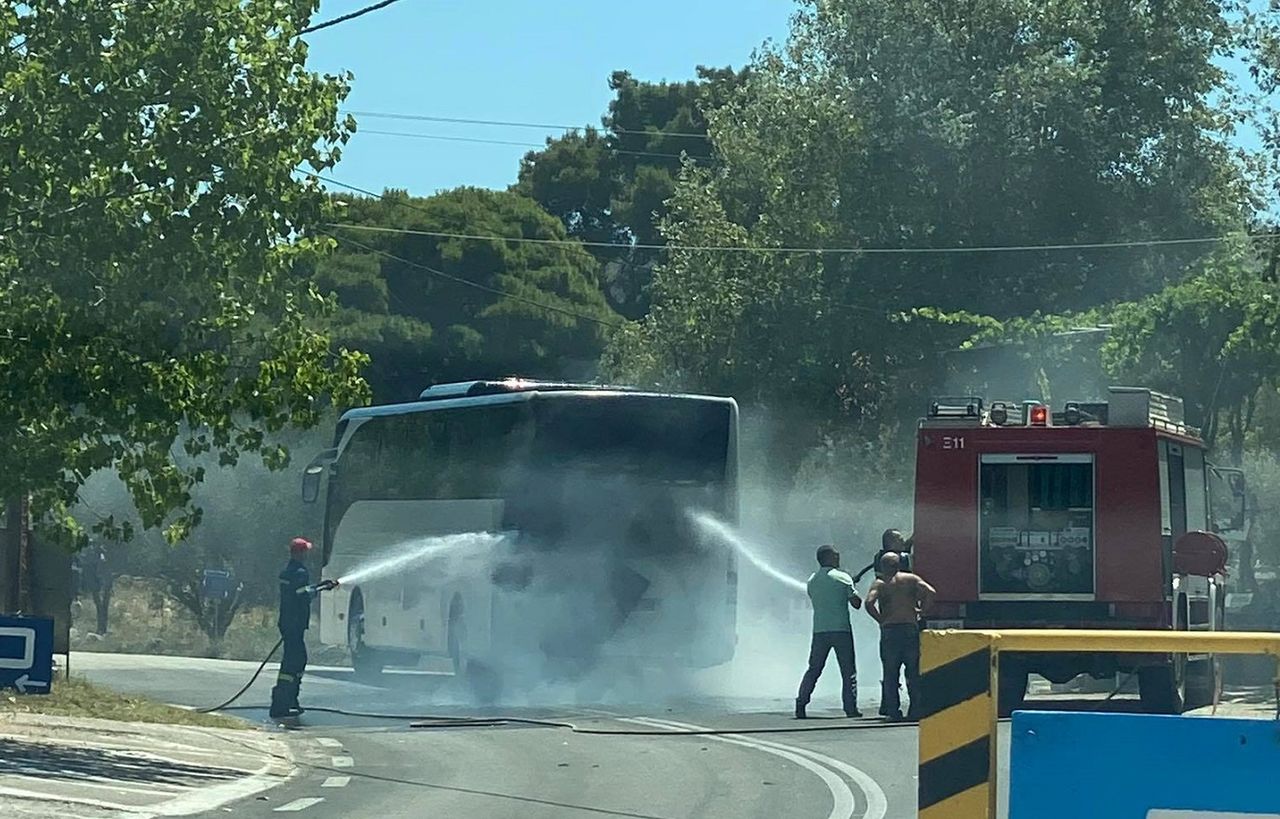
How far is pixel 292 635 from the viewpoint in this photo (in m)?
18.9

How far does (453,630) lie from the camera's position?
2273cm

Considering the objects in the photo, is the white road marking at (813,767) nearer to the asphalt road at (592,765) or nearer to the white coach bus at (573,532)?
the asphalt road at (592,765)

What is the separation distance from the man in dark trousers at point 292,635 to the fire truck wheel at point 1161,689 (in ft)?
25.5

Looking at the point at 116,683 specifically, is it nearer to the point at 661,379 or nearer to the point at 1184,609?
the point at 1184,609

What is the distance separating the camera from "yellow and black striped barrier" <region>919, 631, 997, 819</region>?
561cm

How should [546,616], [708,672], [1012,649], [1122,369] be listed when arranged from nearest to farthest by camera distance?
[1012,649], [546,616], [708,672], [1122,369]

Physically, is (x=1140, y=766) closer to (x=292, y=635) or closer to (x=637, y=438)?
(x=292, y=635)

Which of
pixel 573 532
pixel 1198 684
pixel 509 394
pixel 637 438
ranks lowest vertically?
pixel 1198 684

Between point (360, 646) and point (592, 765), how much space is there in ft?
36.7

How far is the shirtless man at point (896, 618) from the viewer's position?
1867cm

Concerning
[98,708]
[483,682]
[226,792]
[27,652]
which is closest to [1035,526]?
[483,682]

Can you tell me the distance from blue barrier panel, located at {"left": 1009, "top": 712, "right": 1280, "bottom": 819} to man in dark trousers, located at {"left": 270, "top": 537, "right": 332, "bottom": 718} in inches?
551

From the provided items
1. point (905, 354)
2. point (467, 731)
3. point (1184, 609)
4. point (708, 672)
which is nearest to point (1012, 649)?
point (467, 731)

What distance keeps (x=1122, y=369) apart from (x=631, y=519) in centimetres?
1267
